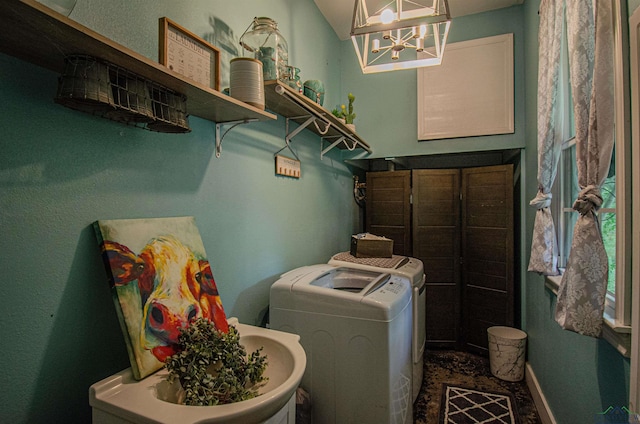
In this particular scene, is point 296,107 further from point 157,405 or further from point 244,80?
point 157,405

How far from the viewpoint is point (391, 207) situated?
3420 mm

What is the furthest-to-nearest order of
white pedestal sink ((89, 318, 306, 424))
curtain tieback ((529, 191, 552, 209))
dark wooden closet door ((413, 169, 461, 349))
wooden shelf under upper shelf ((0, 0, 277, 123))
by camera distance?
dark wooden closet door ((413, 169, 461, 349)) < curtain tieback ((529, 191, 552, 209)) < white pedestal sink ((89, 318, 306, 424)) < wooden shelf under upper shelf ((0, 0, 277, 123))

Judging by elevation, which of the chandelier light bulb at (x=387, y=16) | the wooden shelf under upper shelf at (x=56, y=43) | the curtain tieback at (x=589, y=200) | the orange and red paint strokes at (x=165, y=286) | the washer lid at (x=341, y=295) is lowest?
the washer lid at (x=341, y=295)

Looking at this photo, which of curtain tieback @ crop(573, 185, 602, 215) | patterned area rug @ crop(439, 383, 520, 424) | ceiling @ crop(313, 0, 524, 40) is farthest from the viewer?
ceiling @ crop(313, 0, 524, 40)

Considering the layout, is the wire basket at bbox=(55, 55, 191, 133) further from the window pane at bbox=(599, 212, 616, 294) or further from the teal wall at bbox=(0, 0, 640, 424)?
the window pane at bbox=(599, 212, 616, 294)

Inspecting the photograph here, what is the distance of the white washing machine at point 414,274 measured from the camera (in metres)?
2.26

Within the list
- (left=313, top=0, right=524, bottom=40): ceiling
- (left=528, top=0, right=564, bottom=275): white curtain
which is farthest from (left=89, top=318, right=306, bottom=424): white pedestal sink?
(left=313, top=0, right=524, bottom=40): ceiling

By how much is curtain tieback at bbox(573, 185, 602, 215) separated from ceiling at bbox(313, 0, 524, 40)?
→ 2326 mm

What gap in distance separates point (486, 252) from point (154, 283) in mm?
2891

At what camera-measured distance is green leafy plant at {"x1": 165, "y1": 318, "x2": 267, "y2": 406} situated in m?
0.94

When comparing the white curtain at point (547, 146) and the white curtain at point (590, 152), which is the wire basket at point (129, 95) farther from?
the white curtain at point (547, 146)

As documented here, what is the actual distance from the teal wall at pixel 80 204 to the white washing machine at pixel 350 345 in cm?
30

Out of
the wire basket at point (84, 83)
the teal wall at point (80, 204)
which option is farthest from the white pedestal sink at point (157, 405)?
the wire basket at point (84, 83)

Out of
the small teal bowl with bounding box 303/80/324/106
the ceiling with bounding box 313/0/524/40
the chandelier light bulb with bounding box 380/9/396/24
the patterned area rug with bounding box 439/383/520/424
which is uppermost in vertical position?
the ceiling with bounding box 313/0/524/40
